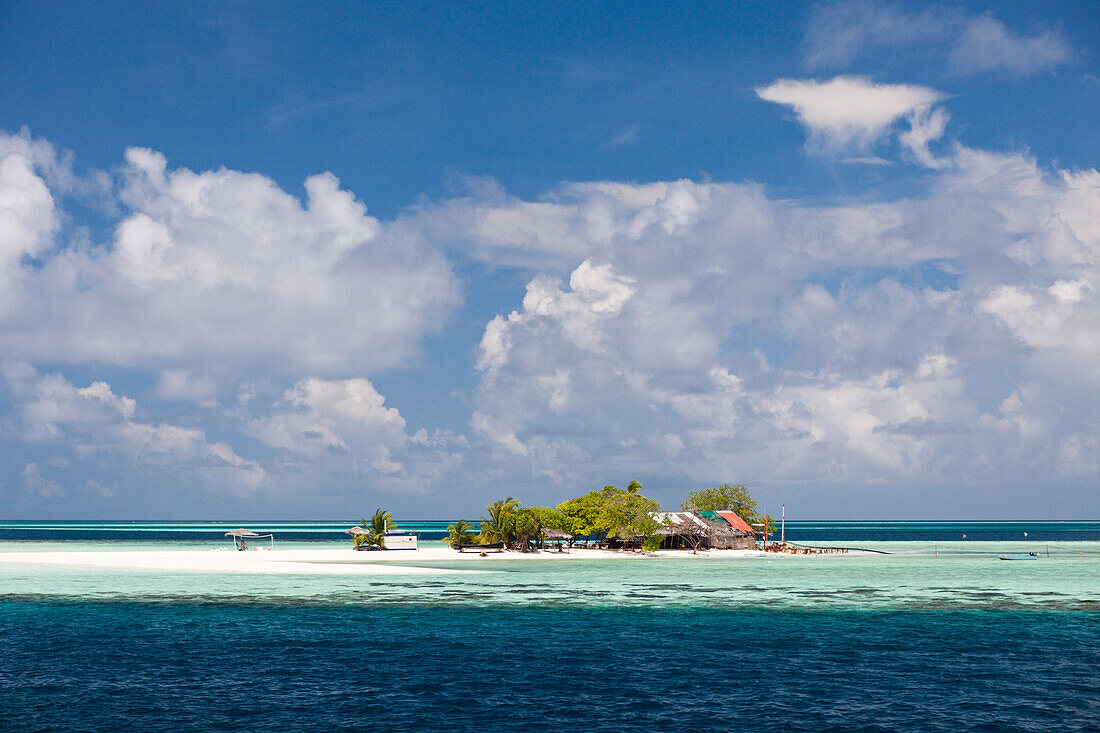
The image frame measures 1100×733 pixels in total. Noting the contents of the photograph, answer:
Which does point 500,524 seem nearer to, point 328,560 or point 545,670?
point 328,560

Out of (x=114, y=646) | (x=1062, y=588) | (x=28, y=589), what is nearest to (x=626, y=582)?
(x=1062, y=588)

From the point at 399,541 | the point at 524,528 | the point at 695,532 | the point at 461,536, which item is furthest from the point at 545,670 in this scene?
the point at 399,541

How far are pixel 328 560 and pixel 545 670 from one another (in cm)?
5466

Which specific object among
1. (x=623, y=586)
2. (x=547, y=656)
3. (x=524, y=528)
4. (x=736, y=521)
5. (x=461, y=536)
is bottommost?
(x=623, y=586)

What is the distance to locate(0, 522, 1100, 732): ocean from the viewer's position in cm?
2303

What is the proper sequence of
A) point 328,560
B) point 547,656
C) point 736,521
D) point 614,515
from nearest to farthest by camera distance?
point 547,656, point 328,560, point 614,515, point 736,521

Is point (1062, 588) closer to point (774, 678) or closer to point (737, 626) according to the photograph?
point (737, 626)

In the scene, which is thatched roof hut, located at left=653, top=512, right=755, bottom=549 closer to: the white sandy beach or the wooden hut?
the white sandy beach

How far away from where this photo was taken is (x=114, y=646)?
32281mm

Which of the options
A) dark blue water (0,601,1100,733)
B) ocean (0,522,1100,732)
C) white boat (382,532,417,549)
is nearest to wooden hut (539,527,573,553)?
white boat (382,532,417,549)

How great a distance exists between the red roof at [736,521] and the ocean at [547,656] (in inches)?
1626

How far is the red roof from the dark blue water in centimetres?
5478

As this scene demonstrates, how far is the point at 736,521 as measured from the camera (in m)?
97.9

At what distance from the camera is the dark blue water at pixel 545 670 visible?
894 inches
